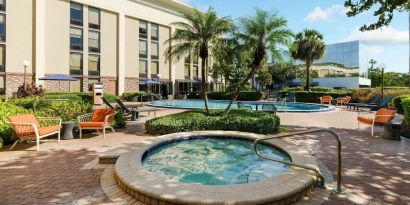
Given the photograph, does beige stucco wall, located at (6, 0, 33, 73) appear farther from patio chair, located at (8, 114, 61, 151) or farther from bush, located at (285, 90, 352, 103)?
bush, located at (285, 90, 352, 103)

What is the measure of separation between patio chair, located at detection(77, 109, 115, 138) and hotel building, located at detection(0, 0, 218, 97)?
7.05m

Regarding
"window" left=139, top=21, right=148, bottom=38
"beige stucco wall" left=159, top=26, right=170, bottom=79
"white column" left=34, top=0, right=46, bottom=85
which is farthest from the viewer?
"beige stucco wall" left=159, top=26, right=170, bottom=79

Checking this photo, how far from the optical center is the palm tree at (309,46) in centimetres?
3481

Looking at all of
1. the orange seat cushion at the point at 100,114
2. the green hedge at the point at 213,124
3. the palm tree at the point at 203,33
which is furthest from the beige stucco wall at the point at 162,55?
the green hedge at the point at 213,124

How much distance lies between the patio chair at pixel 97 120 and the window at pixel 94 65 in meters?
23.9

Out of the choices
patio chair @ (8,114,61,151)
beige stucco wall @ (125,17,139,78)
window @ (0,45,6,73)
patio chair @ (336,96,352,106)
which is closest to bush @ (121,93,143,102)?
beige stucco wall @ (125,17,139,78)

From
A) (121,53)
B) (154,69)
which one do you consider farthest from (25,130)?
(154,69)

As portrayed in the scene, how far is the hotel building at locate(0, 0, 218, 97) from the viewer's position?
27.0 meters

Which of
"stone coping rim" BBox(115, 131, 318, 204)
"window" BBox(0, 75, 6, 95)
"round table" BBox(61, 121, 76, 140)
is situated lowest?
"stone coping rim" BBox(115, 131, 318, 204)

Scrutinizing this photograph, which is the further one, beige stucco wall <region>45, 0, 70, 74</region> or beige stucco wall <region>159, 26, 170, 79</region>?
beige stucco wall <region>159, 26, 170, 79</region>

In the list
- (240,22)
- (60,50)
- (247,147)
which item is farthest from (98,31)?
(247,147)

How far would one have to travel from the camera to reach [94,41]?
111 ft

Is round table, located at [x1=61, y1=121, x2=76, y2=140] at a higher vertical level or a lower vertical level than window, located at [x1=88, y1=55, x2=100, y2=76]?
lower

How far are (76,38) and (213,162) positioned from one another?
29401mm
